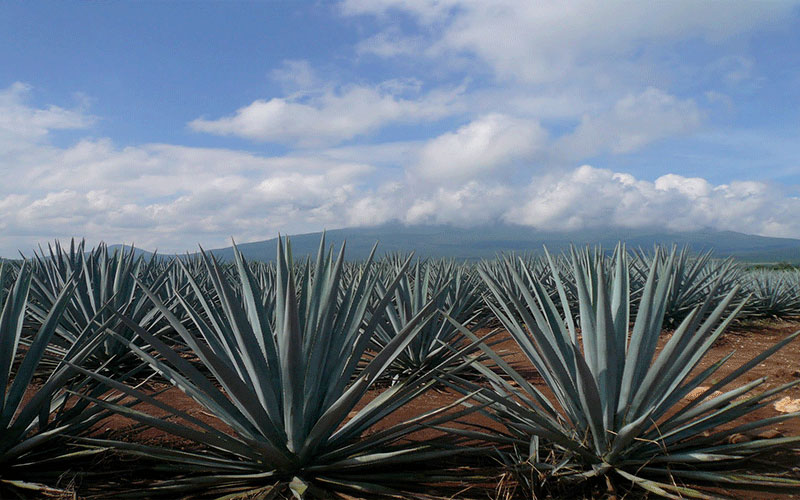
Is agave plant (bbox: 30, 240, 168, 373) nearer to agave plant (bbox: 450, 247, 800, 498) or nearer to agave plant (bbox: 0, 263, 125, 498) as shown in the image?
agave plant (bbox: 0, 263, 125, 498)

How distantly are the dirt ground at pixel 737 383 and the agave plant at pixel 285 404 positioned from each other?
22.8 inches

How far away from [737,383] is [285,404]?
3.87m

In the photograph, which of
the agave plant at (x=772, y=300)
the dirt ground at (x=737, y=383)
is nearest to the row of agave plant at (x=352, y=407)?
the dirt ground at (x=737, y=383)

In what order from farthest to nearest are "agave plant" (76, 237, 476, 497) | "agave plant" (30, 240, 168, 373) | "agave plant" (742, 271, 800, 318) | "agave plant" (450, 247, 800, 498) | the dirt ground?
"agave plant" (742, 271, 800, 318), "agave plant" (30, 240, 168, 373), the dirt ground, "agave plant" (450, 247, 800, 498), "agave plant" (76, 237, 476, 497)

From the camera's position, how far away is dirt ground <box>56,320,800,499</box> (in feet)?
9.17

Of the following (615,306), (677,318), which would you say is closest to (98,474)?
(615,306)

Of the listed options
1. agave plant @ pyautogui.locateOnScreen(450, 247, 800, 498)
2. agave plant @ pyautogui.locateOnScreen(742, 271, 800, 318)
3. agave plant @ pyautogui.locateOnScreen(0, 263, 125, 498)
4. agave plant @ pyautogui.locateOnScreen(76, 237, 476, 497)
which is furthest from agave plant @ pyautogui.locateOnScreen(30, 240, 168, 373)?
agave plant @ pyautogui.locateOnScreen(742, 271, 800, 318)

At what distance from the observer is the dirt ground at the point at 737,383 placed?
2.80 m

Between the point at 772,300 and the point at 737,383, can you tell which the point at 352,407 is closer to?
the point at 737,383

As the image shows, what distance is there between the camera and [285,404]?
7.08ft

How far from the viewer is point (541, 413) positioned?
2.47 meters

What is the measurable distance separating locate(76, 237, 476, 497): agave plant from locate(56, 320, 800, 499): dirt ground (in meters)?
0.58

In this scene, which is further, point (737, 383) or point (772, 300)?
point (772, 300)

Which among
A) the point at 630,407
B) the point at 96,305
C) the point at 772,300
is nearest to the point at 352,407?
the point at 630,407
